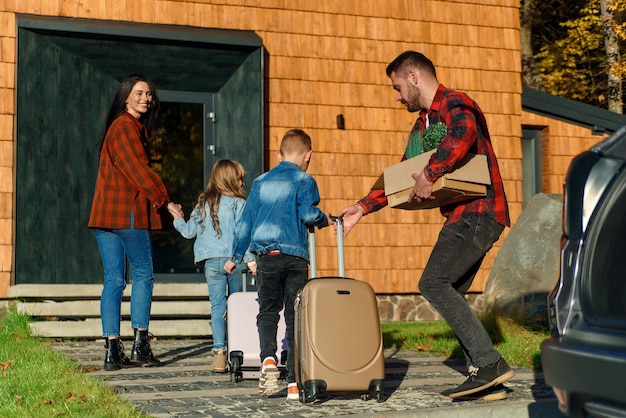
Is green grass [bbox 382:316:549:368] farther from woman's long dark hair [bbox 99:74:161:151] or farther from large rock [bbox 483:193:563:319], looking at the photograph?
woman's long dark hair [bbox 99:74:161:151]

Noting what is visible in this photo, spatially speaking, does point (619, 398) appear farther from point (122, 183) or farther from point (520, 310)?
point (520, 310)

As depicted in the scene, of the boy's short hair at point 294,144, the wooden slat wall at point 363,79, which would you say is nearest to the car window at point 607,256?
the boy's short hair at point 294,144

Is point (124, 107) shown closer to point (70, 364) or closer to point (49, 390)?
point (70, 364)

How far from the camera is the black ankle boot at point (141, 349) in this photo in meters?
7.67

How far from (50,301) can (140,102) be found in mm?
4021

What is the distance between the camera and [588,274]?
3.79 m

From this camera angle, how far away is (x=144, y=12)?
12.1m

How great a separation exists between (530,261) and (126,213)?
502 centimetres

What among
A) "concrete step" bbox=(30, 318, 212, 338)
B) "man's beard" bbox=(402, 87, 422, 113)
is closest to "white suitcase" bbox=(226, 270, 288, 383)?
"man's beard" bbox=(402, 87, 422, 113)

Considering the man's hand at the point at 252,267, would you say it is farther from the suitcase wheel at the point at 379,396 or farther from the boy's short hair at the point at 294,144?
the suitcase wheel at the point at 379,396

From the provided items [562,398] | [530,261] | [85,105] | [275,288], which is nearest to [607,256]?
[562,398]

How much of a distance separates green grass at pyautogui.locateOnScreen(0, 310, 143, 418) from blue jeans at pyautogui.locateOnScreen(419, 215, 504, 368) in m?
1.82

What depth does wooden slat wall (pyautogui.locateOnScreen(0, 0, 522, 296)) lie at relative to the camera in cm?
1265

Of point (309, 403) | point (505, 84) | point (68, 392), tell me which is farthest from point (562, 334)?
point (505, 84)
